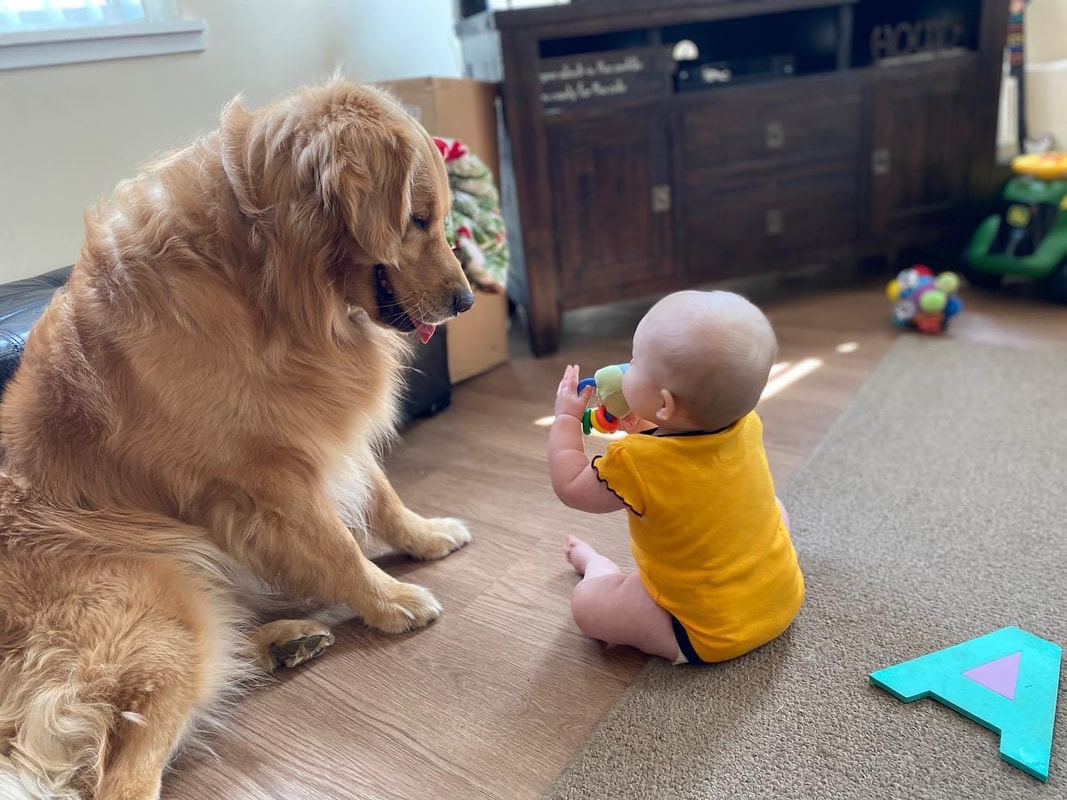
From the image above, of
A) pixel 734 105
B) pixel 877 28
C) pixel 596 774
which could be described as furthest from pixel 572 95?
pixel 596 774

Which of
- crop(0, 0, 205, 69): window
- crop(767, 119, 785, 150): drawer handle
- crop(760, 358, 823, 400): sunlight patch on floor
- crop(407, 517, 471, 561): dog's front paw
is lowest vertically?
crop(760, 358, 823, 400): sunlight patch on floor

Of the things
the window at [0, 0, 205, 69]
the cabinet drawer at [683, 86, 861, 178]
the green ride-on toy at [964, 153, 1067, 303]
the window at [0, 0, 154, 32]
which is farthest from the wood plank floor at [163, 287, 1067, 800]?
the window at [0, 0, 154, 32]

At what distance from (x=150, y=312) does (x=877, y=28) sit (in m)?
2.63

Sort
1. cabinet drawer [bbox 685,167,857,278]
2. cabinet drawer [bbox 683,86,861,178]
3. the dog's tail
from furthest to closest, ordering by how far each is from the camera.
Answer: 1. cabinet drawer [bbox 685,167,857,278]
2. cabinet drawer [bbox 683,86,861,178]
3. the dog's tail

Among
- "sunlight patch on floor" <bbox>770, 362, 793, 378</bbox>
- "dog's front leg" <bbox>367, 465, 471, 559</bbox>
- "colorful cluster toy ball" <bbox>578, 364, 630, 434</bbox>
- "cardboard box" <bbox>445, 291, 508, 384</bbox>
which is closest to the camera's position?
"colorful cluster toy ball" <bbox>578, 364, 630, 434</bbox>

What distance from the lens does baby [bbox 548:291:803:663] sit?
1.00 meters

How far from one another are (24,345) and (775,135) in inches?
90.9

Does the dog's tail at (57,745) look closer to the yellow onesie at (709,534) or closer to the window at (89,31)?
the yellow onesie at (709,534)

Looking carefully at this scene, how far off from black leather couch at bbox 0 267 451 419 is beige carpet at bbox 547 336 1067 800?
99 cm

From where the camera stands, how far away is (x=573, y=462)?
113 centimetres

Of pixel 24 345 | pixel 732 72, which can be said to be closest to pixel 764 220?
pixel 732 72

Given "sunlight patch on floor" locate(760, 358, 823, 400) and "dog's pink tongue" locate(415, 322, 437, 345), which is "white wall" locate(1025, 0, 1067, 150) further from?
"dog's pink tongue" locate(415, 322, 437, 345)

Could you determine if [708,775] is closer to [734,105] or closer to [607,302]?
[607,302]

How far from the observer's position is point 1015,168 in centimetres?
266
